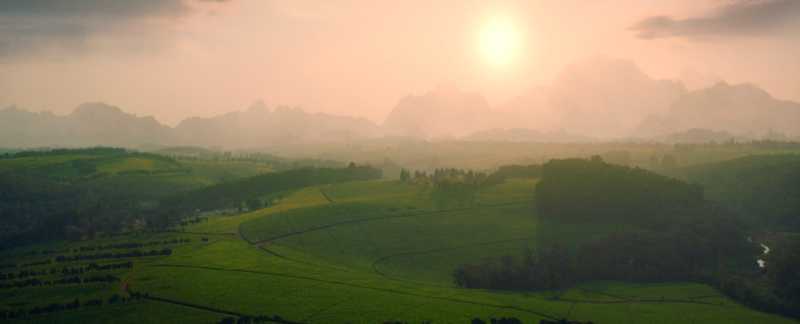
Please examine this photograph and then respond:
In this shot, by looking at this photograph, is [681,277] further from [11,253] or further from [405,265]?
[11,253]

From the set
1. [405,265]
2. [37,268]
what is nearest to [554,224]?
[405,265]

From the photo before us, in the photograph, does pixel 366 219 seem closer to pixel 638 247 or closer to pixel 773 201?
pixel 638 247

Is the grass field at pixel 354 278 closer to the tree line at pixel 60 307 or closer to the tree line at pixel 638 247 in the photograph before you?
the tree line at pixel 60 307

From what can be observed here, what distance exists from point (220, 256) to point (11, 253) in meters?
68.5

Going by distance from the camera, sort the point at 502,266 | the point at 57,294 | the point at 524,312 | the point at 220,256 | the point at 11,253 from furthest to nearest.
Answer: the point at 11,253 → the point at 220,256 → the point at 502,266 → the point at 57,294 → the point at 524,312

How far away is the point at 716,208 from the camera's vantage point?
157 metres

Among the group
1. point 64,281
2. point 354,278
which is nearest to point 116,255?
point 64,281

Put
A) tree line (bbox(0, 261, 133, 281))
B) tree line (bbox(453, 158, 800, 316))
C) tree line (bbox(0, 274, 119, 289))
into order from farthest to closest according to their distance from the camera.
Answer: tree line (bbox(0, 261, 133, 281)) < tree line (bbox(453, 158, 800, 316)) < tree line (bbox(0, 274, 119, 289))

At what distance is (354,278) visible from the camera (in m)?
106

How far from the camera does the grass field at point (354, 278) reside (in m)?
88.1

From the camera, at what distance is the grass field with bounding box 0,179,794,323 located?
289 feet

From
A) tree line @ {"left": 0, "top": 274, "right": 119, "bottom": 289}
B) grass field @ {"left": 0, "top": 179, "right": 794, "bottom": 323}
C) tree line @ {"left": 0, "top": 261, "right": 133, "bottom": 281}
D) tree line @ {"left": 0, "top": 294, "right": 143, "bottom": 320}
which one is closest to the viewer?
tree line @ {"left": 0, "top": 294, "right": 143, "bottom": 320}

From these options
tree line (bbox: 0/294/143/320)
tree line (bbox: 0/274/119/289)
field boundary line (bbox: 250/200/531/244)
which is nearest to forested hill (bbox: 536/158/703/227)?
field boundary line (bbox: 250/200/531/244)

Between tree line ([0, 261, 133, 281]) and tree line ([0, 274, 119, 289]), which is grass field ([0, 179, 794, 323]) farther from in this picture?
tree line ([0, 261, 133, 281])
